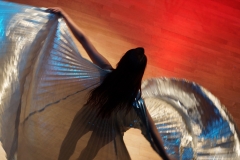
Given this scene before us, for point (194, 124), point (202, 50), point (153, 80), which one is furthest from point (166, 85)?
point (202, 50)

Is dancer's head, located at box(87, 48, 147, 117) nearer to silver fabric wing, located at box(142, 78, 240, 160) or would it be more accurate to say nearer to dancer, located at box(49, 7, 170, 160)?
dancer, located at box(49, 7, 170, 160)

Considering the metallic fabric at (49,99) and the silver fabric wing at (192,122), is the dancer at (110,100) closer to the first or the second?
the metallic fabric at (49,99)

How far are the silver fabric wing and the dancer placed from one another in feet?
0.89

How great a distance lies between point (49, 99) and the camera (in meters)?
0.97

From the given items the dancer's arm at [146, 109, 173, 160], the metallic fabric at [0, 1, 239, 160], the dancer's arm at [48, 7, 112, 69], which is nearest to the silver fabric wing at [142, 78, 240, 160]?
the metallic fabric at [0, 1, 239, 160]

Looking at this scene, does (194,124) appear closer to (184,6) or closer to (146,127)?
(146,127)

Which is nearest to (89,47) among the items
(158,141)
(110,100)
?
(110,100)

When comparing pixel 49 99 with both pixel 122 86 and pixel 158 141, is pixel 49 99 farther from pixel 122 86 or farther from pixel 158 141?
pixel 158 141

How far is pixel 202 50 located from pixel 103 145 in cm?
105

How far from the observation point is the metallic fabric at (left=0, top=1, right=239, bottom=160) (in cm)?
92

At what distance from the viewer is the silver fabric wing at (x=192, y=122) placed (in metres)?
1.12

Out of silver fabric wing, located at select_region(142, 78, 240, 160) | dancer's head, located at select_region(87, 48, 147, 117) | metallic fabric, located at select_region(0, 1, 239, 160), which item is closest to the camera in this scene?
dancer's head, located at select_region(87, 48, 147, 117)

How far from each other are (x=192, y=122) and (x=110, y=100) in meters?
0.51

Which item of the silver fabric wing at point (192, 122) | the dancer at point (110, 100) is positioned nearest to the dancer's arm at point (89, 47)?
the dancer at point (110, 100)
